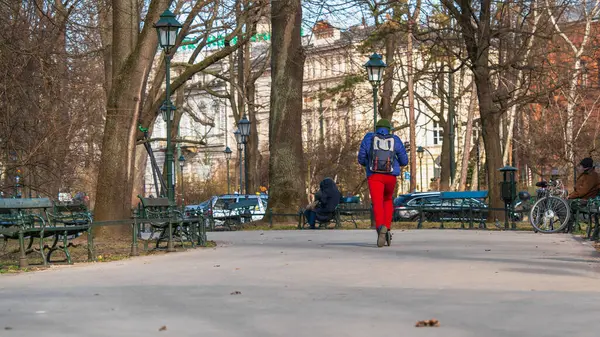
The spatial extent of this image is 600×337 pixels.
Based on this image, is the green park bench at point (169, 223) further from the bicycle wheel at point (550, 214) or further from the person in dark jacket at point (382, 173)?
the bicycle wheel at point (550, 214)

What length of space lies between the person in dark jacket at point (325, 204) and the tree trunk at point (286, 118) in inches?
77.1

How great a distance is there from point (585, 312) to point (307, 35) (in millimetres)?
22426

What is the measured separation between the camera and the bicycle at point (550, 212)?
824 inches

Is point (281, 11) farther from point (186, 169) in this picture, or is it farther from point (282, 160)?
point (186, 169)

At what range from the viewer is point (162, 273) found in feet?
40.3

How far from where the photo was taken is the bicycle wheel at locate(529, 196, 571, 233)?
68.6ft

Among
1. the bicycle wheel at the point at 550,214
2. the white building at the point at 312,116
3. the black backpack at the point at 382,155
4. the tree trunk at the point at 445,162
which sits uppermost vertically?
the white building at the point at 312,116

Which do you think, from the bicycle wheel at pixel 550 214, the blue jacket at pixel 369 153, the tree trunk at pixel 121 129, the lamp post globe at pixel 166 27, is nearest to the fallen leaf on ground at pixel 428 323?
the blue jacket at pixel 369 153

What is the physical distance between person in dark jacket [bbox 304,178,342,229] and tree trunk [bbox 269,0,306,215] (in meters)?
1.96

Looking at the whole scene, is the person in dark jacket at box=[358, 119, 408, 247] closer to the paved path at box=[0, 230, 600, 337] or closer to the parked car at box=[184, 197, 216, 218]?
the paved path at box=[0, 230, 600, 337]

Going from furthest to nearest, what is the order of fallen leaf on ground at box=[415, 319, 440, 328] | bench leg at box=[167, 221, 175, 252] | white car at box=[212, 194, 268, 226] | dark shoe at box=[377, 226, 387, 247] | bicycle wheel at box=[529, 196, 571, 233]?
white car at box=[212, 194, 268, 226] → bicycle wheel at box=[529, 196, 571, 233] → bench leg at box=[167, 221, 175, 252] → dark shoe at box=[377, 226, 387, 247] → fallen leaf on ground at box=[415, 319, 440, 328]

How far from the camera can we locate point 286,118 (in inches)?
1123

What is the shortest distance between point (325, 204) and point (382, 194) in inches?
407

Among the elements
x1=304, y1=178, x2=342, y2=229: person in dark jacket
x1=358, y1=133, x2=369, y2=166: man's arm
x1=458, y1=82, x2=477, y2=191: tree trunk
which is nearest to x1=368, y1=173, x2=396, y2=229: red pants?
x1=358, y1=133, x2=369, y2=166: man's arm
